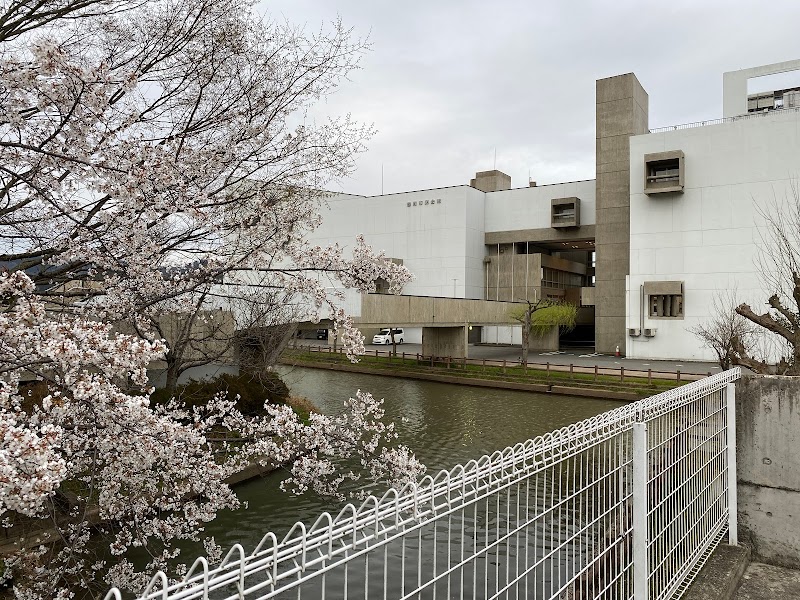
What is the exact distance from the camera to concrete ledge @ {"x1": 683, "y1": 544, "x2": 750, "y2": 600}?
4.04m

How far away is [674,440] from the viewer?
155 inches

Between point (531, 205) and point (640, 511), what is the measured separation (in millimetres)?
35914

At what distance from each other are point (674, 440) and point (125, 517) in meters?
5.13

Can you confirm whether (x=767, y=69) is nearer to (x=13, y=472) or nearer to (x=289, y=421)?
(x=289, y=421)

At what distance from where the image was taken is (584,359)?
29.4m

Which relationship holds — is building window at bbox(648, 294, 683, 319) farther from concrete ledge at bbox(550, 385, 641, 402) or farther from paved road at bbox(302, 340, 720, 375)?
concrete ledge at bbox(550, 385, 641, 402)

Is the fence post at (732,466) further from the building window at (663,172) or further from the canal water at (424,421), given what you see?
the building window at (663,172)

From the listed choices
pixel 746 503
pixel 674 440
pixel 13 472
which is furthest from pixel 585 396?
pixel 13 472

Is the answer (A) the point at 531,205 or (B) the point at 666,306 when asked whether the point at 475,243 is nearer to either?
(A) the point at 531,205

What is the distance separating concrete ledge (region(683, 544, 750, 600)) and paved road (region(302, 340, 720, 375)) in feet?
61.8

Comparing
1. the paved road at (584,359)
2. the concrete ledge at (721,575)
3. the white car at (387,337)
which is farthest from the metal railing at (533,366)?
the concrete ledge at (721,575)

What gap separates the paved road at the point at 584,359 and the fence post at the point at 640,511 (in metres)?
20.8

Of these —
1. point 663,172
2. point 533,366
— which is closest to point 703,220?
point 663,172

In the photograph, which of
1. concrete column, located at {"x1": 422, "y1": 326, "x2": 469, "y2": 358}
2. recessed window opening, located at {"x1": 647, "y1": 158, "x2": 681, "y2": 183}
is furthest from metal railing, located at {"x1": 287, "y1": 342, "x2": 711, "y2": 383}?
recessed window opening, located at {"x1": 647, "y1": 158, "x2": 681, "y2": 183}
